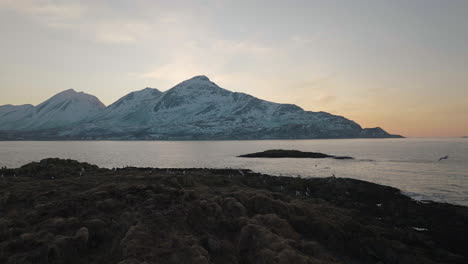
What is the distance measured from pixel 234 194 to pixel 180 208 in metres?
7.08

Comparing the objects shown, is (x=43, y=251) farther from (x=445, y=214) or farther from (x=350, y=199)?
(x=445, y=214)

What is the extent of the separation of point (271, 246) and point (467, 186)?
5871 centimetres

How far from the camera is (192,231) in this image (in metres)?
20.6

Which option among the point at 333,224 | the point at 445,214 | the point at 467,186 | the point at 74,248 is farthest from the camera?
the point at 467,186

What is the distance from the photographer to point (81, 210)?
2286 cm

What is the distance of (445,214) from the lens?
3469cm

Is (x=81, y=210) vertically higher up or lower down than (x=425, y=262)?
higher up

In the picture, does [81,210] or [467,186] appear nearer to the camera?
[81,210]

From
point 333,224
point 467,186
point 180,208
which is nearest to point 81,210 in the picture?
point 180,208

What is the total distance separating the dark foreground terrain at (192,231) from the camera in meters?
17.0

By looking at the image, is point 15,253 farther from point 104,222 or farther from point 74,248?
point 104,222

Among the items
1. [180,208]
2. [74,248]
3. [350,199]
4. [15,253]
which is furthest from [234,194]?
[350,199]

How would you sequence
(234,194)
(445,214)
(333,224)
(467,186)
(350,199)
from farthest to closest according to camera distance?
(467,186) < (350,199) < (445,214) < (234,194) < (333,224)

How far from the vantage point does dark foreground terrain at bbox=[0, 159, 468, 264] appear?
17.0m
